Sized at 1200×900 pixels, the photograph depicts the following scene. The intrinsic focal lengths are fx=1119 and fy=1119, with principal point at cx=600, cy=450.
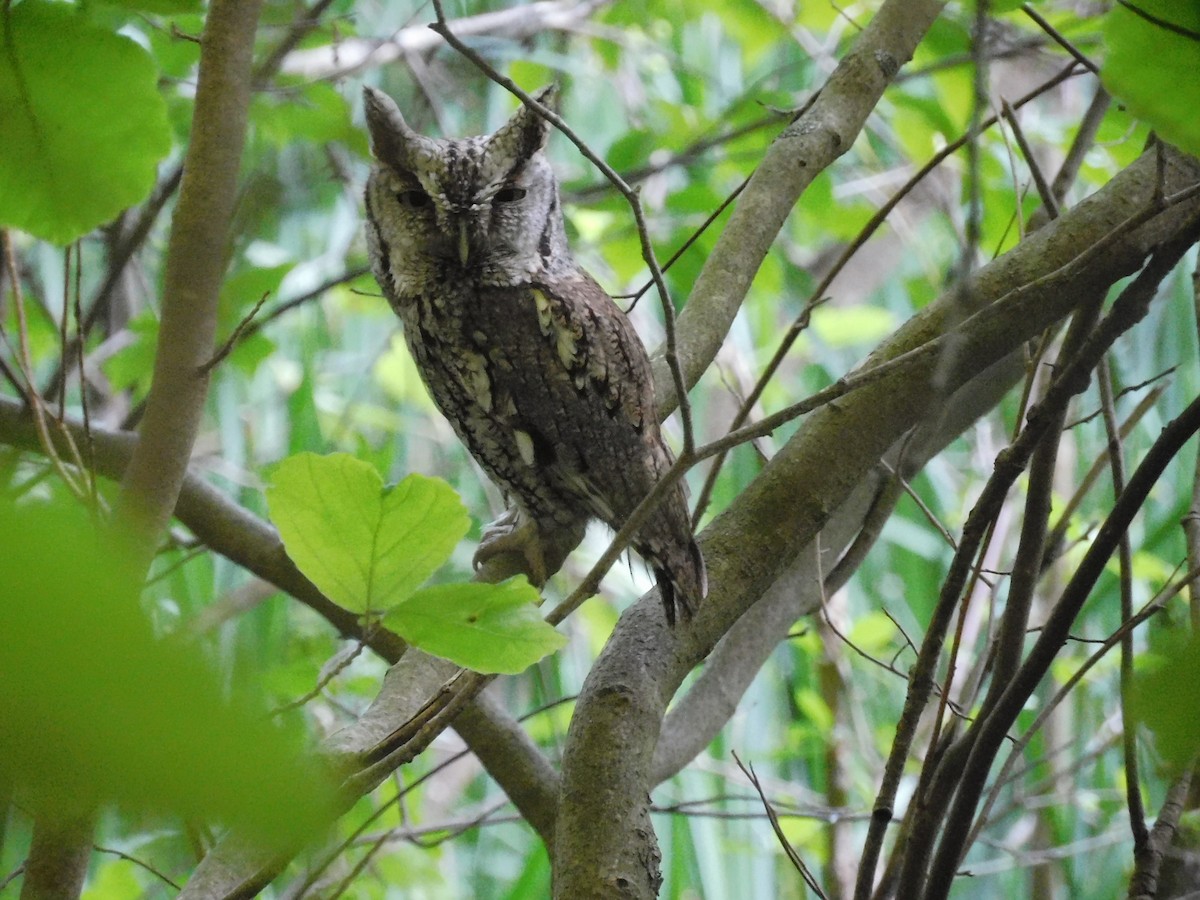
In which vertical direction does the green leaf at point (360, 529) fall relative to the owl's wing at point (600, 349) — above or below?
below

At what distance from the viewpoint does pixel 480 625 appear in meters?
0.70

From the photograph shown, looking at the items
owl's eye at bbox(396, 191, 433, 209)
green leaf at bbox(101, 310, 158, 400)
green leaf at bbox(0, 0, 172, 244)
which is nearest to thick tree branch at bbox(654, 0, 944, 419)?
owl's eye at bbox(396, 191, 433, 209)

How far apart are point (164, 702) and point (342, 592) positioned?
0.51 meters

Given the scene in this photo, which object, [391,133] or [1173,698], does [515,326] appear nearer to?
[391,133]

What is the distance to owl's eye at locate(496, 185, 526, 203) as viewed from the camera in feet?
6.45

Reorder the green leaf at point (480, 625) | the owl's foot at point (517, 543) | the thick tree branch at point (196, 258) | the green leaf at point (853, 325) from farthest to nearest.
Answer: the green leaf at point (853, 325) < the owl's foot at point (517, 543) < the thick tree branch at point (196, 258) < the green leaf at point (480, 625)

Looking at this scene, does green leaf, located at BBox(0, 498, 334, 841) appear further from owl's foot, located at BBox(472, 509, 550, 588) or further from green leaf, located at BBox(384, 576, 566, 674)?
owl's foot, located at BBox(472, 509, 550, 588)

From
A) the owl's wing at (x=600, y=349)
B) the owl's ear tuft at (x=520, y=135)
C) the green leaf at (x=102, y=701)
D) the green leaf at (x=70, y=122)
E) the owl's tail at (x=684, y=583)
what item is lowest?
the green leaf at (x=102, y=701)

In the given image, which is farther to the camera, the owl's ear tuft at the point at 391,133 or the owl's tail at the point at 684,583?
the owl's ear tuft at the point at 391,133

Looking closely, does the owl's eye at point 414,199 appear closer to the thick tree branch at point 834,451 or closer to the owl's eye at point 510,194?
the owl's eye at point 510,194

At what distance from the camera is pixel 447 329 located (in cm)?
200

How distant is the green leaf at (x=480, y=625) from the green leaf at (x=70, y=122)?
44cm

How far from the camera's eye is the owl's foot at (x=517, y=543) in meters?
1.80

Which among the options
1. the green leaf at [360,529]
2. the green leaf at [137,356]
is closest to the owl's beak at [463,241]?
the green leaf at [137,356]
